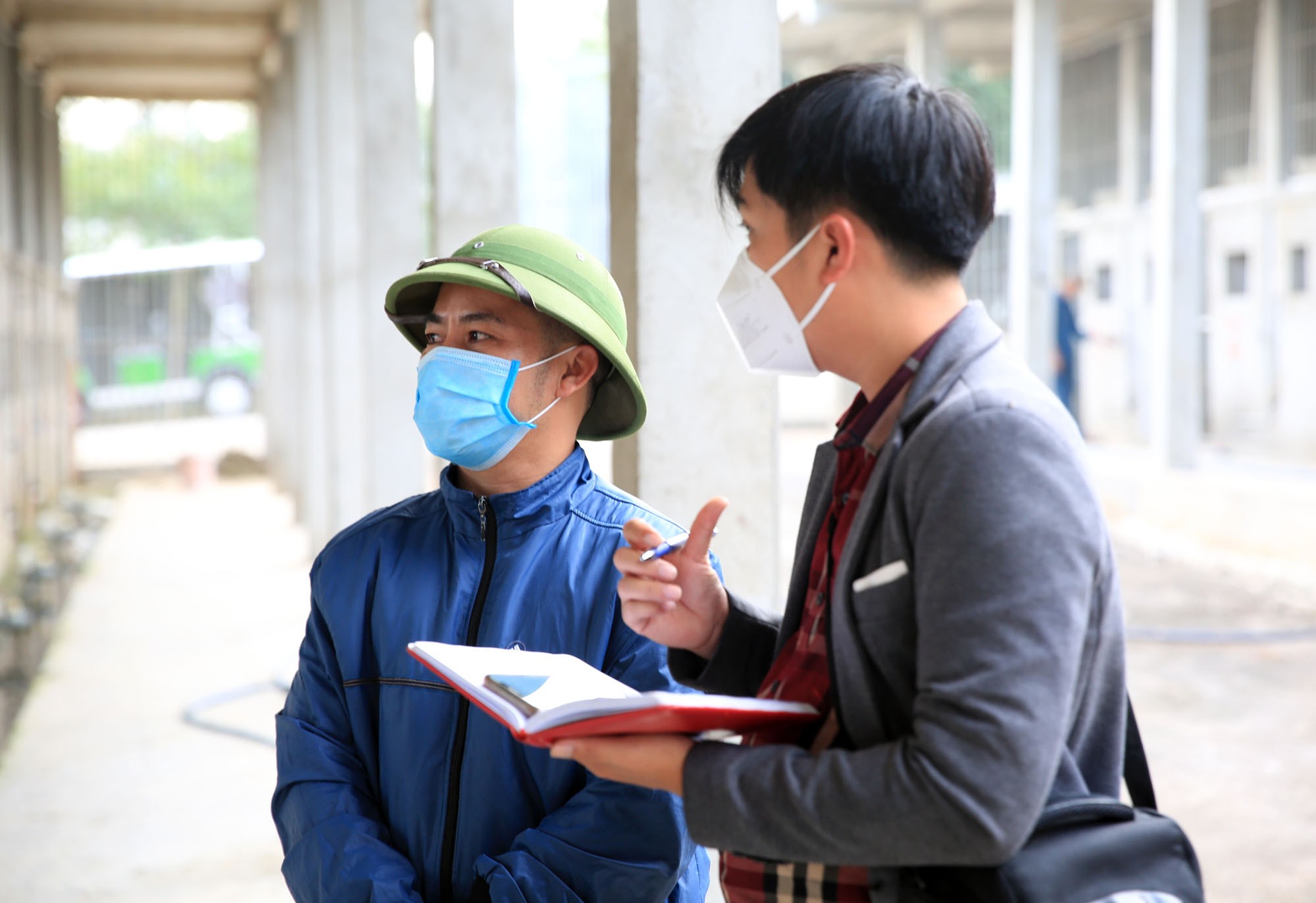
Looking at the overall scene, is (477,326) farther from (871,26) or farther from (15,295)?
(871,26)

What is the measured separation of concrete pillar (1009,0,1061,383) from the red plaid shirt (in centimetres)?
1233

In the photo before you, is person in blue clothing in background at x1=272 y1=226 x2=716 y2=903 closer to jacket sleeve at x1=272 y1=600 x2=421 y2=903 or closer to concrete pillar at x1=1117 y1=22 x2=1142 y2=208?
jacket sleeve at x1=272 y1=600 x2=421 y2=903

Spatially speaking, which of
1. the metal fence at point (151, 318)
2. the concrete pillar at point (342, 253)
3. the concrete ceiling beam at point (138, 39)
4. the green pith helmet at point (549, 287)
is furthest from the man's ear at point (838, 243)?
the metal fence at point (151, 318)

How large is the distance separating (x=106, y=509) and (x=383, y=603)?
14392mm

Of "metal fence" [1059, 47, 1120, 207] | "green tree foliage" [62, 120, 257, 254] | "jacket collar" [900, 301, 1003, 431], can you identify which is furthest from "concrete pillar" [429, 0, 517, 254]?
"green tree foliage" [62, 120, 257, 254]

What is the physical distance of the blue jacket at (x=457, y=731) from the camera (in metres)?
1.96

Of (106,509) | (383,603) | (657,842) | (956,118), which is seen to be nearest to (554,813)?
(657,842)

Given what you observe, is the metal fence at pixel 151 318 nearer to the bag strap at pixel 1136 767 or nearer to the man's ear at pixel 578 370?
the man's ear at pixel 578 370

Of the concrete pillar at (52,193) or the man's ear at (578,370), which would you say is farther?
the concrete pillar at (52,193)

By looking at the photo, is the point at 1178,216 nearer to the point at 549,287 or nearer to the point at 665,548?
the point at 549,287

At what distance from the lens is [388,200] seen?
7.40 metres

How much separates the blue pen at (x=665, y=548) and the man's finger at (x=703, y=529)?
0.01 metres

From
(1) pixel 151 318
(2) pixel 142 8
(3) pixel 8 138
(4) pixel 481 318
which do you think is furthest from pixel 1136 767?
(1) pixel 151 318

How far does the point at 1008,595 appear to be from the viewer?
4.26ft
